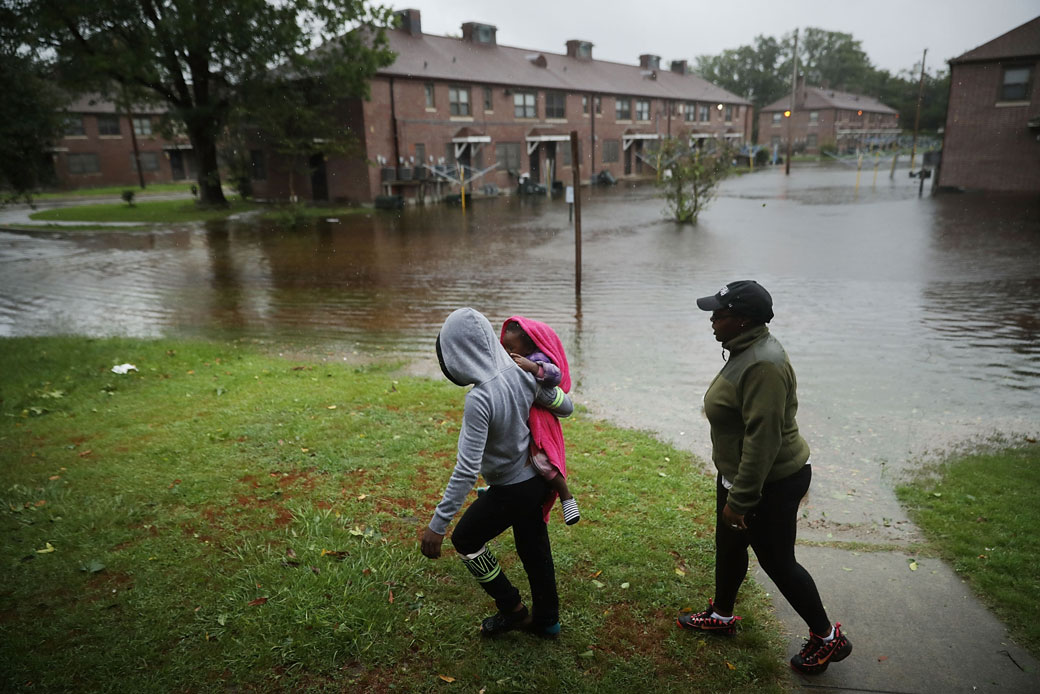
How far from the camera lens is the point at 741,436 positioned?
299 cm

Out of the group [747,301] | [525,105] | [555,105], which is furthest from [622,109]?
[747,301]

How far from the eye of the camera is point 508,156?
41469 millimetres

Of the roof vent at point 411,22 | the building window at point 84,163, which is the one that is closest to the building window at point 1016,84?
the roof vent at point 411,22

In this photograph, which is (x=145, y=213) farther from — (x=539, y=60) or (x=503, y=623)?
(x=503, y=623)

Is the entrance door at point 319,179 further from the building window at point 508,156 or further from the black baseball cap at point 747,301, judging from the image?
the black baseball cap at point 747,301

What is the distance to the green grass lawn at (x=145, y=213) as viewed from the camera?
28938 mm

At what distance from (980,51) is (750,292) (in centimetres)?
3875

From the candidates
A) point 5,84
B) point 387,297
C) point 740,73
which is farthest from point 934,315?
point 740,73

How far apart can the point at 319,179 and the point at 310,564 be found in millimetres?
34361

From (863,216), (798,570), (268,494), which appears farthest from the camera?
(863,216)

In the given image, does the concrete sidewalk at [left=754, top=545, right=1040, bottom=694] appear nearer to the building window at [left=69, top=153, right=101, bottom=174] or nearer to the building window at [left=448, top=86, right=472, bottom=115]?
the building window at [left=448, top=86, right=472, bottom=115]

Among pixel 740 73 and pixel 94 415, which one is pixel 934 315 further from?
pixel 740 73

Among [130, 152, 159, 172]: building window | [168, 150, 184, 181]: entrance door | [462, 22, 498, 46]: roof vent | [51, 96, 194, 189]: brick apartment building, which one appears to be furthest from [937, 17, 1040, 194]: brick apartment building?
[130, 152, 159, 172]: building window

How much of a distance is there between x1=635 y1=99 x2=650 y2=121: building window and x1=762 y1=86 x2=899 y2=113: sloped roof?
125ft
